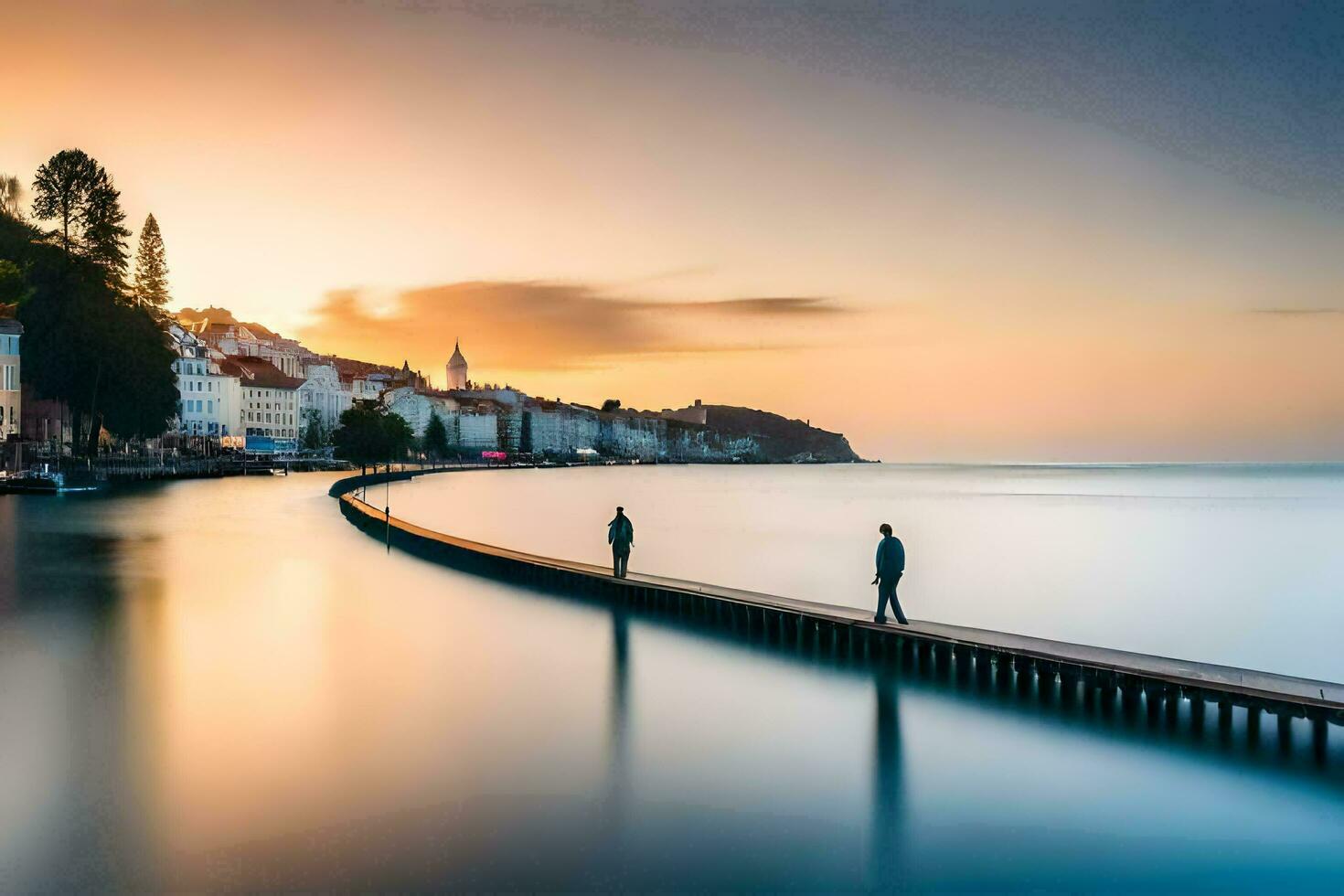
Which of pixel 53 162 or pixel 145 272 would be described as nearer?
pixel 53 162

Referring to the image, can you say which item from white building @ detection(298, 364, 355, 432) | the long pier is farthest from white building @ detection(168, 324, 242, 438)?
the long pier

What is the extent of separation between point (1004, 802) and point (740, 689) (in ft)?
18.9

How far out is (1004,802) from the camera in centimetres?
1180

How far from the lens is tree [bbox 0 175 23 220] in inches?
4560

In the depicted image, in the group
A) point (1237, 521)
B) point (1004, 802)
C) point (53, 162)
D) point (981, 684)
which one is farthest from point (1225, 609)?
point (53, 162)

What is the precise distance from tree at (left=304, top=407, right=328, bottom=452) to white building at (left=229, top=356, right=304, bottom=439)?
167 centimetres

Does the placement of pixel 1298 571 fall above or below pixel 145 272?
below

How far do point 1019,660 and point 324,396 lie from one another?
161m

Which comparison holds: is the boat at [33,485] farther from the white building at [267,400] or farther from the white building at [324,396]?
the white building at [324,396]

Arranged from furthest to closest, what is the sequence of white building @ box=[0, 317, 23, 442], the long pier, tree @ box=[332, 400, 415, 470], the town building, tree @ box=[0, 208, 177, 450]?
the town building < tree @ box=[332, 400, 415, 470] < tree @ box=[0, 208, 177, 450] < white building @ box=[0, 317, 23, 442] < the long pier

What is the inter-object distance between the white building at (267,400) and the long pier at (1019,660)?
130 metres

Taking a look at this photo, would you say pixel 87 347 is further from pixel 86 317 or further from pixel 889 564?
pixel 889 564

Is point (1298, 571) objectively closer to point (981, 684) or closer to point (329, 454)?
point (981, 684)

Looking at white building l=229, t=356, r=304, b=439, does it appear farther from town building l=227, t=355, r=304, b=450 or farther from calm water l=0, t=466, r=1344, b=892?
calm water l=0, t=466, r=1344, b=892
